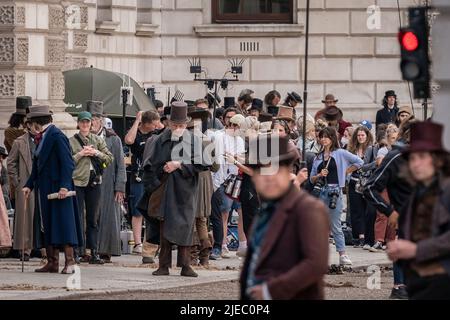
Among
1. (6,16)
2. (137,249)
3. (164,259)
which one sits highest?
(6,16)

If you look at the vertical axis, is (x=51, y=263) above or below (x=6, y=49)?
below

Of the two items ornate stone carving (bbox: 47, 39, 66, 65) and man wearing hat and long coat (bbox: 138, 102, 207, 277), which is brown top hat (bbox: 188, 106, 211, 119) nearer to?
man wearing hat and long coat (bbox: 138, 102, 207, 277)

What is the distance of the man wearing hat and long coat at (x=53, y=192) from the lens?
19.5 m

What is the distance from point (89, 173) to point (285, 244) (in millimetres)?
11163

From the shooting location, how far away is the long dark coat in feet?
63.9

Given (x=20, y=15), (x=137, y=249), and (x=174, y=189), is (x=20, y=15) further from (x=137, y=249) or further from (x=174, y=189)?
(x=174, y=189)

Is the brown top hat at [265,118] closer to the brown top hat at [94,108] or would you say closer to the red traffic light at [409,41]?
the brown top hat at [94,108]

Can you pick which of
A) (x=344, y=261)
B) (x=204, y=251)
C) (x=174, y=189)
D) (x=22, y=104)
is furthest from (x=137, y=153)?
(x=174, y=189)

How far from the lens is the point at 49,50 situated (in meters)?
25.0

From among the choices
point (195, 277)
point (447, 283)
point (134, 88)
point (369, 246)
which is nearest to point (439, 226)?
point (447, 283)

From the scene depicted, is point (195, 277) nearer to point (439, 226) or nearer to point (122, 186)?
point (122, 186)

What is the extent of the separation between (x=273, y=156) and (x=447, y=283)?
1287 mm

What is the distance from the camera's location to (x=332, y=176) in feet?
70.7

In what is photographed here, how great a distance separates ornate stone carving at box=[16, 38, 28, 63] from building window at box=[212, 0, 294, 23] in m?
13.6
